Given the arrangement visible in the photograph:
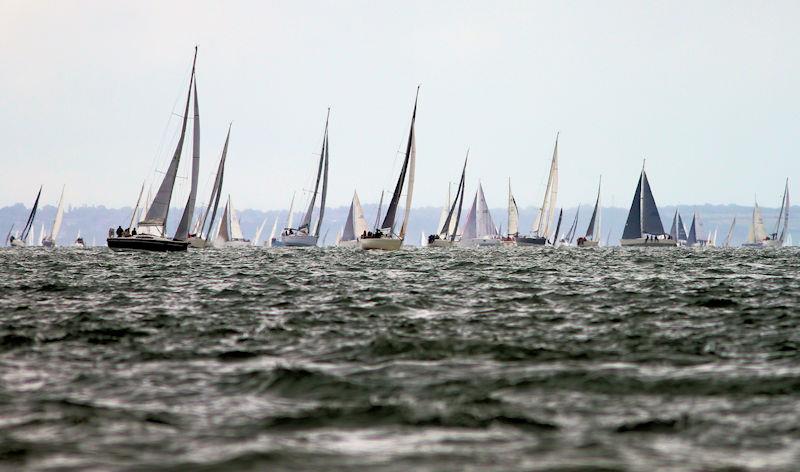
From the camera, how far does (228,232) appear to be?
11888 centimetres

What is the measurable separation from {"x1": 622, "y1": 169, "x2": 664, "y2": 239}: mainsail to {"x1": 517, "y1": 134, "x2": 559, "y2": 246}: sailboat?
983 cm

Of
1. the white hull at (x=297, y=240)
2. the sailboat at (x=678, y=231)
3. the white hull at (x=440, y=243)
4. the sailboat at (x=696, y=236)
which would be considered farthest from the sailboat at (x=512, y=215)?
the sailboat at (x=696, y=236)

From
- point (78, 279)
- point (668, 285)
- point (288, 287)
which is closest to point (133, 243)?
point (78, 279)

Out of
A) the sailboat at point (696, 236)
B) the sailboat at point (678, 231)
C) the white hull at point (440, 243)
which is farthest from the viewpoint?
the sailboat at point (696, 236)

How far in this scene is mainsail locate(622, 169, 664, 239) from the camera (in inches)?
4171

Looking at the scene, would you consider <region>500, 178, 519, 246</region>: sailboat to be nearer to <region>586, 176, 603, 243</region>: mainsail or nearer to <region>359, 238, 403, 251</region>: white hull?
<region>586, 176, 603, 243</region>: mainsail

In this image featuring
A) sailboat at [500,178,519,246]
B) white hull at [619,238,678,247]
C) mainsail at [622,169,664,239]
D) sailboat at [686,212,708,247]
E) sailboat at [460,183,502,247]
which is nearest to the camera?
mainsail at [622,169,664,239]

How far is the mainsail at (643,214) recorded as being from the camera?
10594cm

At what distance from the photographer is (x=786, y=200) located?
467 feet

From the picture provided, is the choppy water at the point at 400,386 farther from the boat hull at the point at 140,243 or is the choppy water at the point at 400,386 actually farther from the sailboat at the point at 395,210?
the sailboat at the point at 395,210

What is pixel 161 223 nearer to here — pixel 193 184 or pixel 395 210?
pixel 193 184

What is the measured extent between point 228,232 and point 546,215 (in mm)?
43605

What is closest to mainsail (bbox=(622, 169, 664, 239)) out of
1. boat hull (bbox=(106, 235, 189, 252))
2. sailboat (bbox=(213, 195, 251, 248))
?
sailboat (bbox=(213, 195, 251, 248))

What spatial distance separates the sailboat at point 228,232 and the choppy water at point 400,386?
97.4 meters
